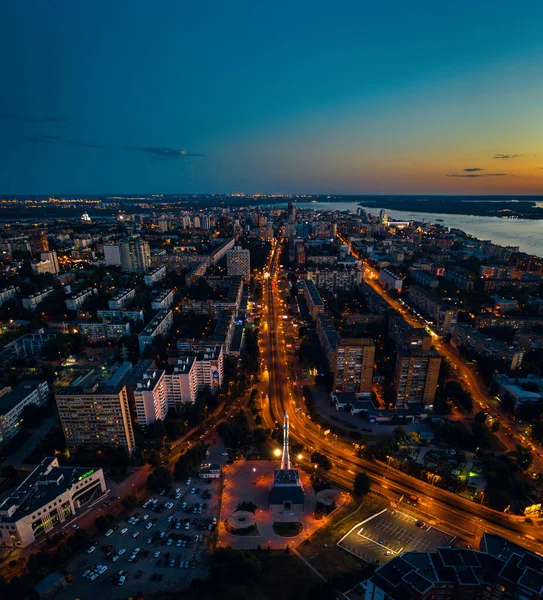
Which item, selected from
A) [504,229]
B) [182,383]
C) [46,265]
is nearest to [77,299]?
[46,265]

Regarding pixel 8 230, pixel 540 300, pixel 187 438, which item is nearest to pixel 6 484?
pixel 187 438

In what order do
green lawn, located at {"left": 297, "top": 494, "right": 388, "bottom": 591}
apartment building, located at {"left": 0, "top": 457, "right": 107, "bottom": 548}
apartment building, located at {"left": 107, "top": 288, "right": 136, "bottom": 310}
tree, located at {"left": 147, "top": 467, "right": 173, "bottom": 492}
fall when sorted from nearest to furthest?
1. green lawn, located at {"left": 297, "top": 494, "right": 388, "bottom": 591}
2. apartment building, located at {"left": 0, "top": 457, "right": 107, "bottom": 548}
3. tree, located at {"left": 147, "top": 467, "right": 173, "bottom": 492}
4. apartment building, located at {"left": 107, "top": 288, "right": 136, "bottom": 310}

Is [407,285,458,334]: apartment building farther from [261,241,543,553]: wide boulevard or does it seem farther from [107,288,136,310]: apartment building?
[107,288,136,310]: apartment building

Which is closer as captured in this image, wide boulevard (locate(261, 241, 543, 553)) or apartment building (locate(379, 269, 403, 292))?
wide boulevard (locate(261, 241, 543, 553))

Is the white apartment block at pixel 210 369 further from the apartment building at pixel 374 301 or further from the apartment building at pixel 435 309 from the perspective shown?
the apartment building at pixel 435 309

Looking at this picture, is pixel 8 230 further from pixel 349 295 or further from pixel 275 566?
pixel 275 566

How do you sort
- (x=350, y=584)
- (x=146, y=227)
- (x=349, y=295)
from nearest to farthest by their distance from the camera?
(x=350, y=584), (x=349, y=295), (x=146, y=227)

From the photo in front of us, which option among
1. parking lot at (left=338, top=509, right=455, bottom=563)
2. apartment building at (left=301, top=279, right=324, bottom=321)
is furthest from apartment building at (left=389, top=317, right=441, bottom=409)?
apartment building at (left=301, top=279, right=324, bottom=321)
